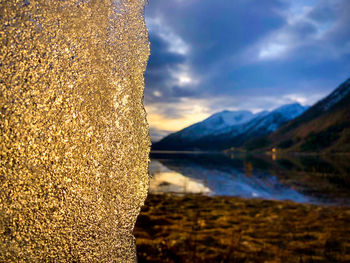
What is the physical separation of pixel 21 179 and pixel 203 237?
18.8 feet

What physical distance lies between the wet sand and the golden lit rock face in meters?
4.08

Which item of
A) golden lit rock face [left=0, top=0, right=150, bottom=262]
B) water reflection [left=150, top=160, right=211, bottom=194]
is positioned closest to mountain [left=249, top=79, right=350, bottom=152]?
water reflection [left=150, top=160, right=211, bottom=194]

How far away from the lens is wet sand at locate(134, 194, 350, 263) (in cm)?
491

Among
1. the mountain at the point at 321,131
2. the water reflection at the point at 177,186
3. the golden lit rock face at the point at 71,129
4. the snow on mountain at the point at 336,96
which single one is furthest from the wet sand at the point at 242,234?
the snow on mountain at the point at 336,96

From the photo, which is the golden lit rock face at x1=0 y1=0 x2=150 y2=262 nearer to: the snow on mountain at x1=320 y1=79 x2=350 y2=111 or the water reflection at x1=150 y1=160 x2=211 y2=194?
the water reflection at x1=150 y1=160 x2=211 y2=194

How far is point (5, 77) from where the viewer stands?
0.97 meters

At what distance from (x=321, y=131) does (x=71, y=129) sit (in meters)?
148

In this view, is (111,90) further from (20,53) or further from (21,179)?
(21,179)

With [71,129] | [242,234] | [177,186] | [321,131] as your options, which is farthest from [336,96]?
[71,129]

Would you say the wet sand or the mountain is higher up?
the mountain

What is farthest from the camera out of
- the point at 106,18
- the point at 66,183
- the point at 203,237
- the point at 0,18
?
the point at 203,237

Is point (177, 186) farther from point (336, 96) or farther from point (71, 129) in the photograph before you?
point (336, 96)

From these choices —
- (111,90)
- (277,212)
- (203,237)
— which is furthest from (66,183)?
(277,212)

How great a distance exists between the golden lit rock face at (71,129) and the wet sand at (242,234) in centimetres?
408
